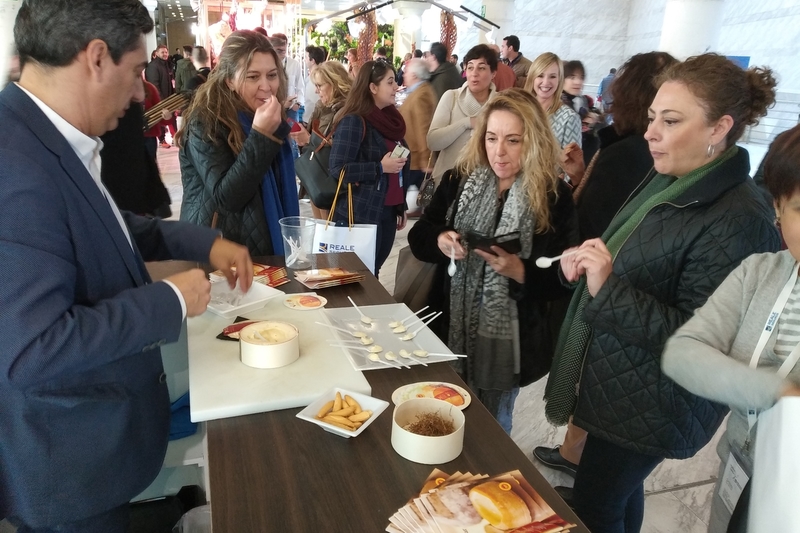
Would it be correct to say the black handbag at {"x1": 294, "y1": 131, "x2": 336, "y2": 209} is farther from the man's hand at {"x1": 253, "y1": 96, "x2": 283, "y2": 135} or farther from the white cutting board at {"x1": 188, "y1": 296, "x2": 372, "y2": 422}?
the white cutting board at {"x1": 188, "y1": 296, "x2": 372, "y2": 422}

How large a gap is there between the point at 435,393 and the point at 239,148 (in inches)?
50.6

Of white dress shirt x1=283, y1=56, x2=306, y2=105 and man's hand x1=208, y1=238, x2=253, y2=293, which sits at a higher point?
white dress shirt x1=283, y1=56, x2=306, y2=105

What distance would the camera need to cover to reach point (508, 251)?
169 centimetres

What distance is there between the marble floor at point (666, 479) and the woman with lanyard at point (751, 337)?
1169mm

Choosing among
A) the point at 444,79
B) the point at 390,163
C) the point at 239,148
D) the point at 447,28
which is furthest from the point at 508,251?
the point at 447,28

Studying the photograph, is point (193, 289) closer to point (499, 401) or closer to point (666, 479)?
point (499, 401)

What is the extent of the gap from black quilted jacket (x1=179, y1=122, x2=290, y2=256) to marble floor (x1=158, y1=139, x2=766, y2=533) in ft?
5.04

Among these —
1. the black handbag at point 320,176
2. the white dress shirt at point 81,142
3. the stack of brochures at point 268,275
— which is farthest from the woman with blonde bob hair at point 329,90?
the white dress shirt at point 81,142

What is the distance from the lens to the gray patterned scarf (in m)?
1.79

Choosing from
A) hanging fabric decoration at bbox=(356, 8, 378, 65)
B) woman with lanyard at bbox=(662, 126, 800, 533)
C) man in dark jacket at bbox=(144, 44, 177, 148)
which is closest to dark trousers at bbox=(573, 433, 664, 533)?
woman with lanyard at bbox=(662, 126, 800, 533)

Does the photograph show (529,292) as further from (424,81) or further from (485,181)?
(424,81)

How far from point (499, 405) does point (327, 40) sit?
11011 millimetres

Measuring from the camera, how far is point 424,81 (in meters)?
4.81

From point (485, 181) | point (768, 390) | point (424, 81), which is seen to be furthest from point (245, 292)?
point (424, 81)
